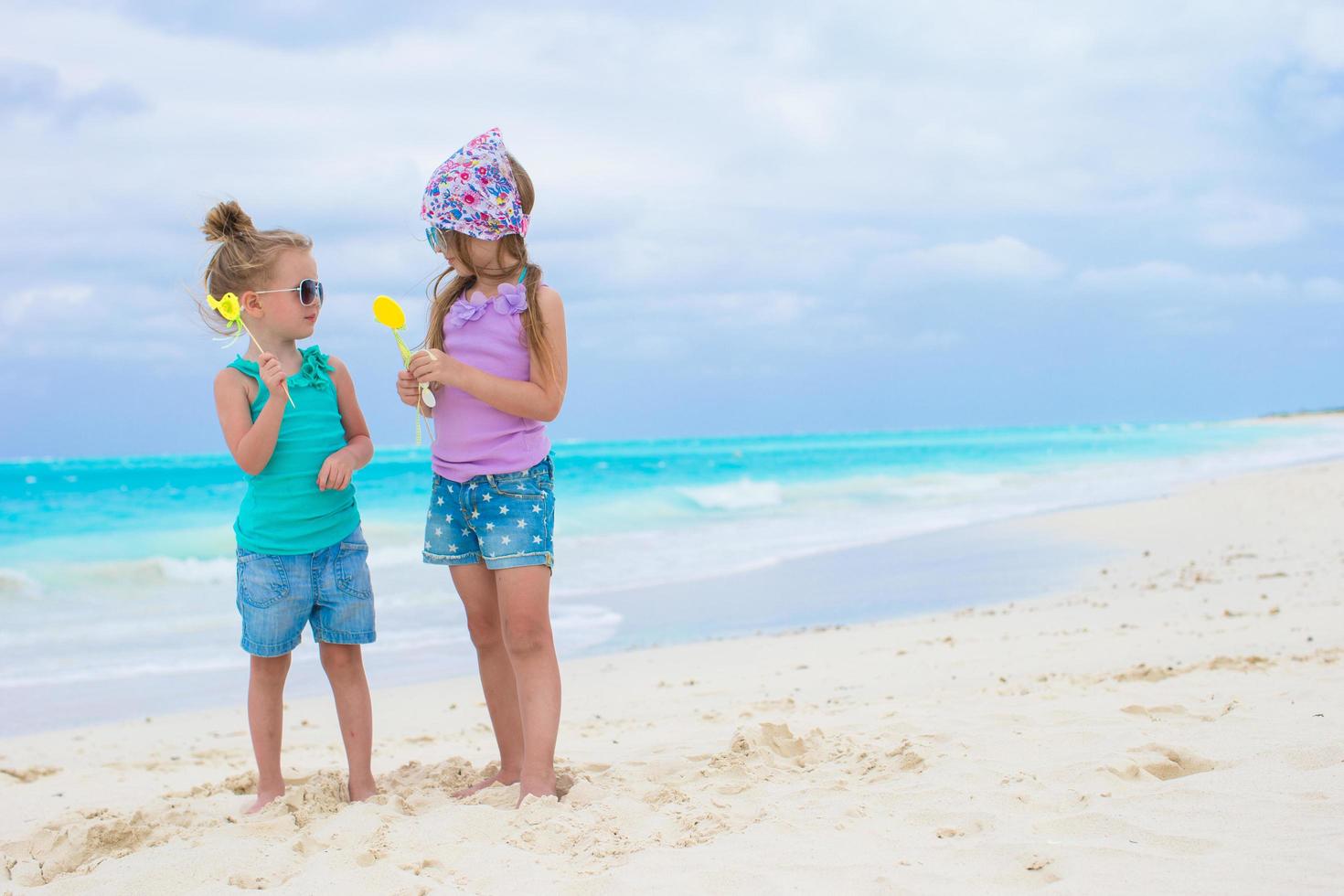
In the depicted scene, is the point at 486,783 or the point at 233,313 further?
the point at 486,783

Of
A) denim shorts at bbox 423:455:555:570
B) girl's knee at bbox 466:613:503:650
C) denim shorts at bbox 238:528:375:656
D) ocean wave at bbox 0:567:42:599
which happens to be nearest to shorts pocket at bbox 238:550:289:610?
denim shorts at bbox 238:528:375:656

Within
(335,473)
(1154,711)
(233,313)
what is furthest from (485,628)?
(1154,711)

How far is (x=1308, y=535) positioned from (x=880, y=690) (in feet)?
22.7

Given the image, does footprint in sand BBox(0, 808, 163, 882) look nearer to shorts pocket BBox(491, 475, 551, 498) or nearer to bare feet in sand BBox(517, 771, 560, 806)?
bare feet in sand BBox(517, 771, 560, 806)

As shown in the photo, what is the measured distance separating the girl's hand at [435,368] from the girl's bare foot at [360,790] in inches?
48.4

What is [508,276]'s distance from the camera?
9.89 feet

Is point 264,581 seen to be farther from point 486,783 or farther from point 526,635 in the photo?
point 486,783

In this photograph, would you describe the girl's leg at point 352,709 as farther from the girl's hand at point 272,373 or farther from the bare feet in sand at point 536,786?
the girl's hand at point 272,373

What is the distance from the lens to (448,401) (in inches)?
119

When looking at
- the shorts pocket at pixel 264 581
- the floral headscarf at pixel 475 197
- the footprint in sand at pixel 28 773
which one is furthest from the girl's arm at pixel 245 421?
the footprint in sand at pixel 28 773

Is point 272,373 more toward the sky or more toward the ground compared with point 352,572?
more toward the sky

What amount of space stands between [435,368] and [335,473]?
1.47 feet

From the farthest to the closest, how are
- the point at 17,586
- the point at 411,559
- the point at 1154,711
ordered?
the point at 411,559
the point at 17,586
the point at 1154,711

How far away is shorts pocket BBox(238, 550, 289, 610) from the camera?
3.00 m
